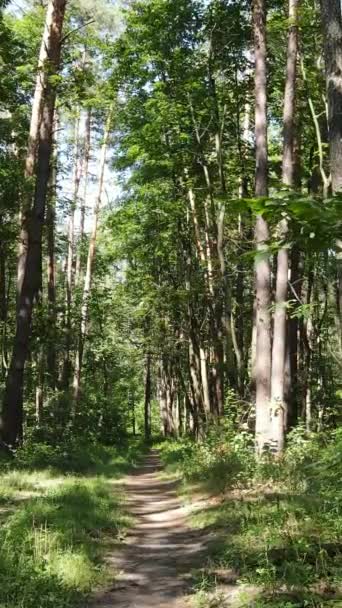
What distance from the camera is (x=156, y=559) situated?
7.36m

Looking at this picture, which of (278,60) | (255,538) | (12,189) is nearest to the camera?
(255,538)

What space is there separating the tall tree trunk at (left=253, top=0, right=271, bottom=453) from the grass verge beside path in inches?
120

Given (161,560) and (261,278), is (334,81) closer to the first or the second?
(261,278)

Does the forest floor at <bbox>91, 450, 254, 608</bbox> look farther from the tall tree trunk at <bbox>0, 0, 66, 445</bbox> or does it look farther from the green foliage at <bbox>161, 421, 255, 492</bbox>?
the tall tree trunk at <bbox>0, 0, 66, 445</bbox>

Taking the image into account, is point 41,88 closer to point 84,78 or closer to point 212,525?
point 84,78

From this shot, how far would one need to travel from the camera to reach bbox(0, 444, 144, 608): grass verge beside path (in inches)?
207

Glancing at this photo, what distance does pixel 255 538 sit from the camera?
260 inches

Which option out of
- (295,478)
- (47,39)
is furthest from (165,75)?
(295,478)

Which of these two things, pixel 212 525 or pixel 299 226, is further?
pixel 212 525

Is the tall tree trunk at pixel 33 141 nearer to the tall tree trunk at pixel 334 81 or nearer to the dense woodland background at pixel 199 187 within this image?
the dense woodland background at pixel 199 187

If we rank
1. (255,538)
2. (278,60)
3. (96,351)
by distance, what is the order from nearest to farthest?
(255,538) → (278,60) → (96,351)

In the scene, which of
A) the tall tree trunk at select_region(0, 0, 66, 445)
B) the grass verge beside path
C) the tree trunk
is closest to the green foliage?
the grass verge beside path

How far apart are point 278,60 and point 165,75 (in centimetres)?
332

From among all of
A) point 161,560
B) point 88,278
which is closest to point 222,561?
point 161,560
